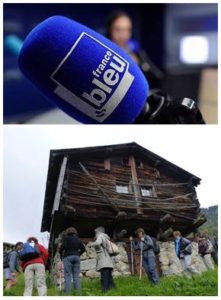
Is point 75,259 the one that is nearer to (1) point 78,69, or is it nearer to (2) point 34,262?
(2) point 34,262

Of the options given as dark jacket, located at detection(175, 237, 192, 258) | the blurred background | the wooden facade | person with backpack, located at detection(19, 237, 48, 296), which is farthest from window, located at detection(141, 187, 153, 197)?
the blurred background

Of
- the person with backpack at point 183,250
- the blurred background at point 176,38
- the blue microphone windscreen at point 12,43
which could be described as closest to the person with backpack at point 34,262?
the person with backpack at point 183,250

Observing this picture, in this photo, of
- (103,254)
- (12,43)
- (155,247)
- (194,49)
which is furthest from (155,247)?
(194,49)

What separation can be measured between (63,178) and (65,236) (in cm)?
11

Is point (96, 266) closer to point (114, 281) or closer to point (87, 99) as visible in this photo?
point (114, 281)

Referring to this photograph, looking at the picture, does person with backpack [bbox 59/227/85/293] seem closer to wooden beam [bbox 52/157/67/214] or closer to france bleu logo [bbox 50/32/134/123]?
→ wooden beam [bbox 52/157/67/214]

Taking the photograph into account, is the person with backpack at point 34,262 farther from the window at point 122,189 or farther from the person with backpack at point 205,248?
the person with backpack at point 205,248

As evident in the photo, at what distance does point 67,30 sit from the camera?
36.4 inches

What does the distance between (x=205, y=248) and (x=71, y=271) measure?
10.0 inches

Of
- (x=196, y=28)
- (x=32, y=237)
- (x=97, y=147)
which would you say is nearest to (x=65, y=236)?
(x=32, y=237)

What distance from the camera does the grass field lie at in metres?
1.06

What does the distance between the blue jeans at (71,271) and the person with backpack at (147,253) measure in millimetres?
111

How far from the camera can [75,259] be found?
1.07 m

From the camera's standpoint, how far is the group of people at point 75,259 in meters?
1.06
